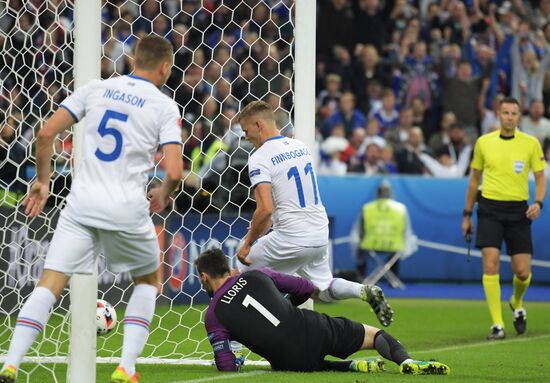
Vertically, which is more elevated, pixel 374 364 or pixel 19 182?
pixel 19 182

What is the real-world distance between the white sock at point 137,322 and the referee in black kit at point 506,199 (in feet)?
17.3

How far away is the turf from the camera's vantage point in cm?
713

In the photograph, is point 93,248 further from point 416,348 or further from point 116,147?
point 416,348

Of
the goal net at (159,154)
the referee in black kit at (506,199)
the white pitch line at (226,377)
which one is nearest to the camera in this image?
the white pitch line at (226,377)

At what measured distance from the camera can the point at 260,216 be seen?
7.55m

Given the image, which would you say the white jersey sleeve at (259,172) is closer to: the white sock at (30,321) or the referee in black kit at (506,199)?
the white sock at (30,321)

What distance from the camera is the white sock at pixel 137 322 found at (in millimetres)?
5879

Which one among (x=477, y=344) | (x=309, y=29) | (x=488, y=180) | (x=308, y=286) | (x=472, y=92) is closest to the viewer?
(x=308, y=286)

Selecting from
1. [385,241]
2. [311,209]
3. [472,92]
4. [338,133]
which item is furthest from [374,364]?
[472,92]

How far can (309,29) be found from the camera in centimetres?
809

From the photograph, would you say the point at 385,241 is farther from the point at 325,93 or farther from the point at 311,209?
the point at 311,209

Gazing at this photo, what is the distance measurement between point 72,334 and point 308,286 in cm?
161

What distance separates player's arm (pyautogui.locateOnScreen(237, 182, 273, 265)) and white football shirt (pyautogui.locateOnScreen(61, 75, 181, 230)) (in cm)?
176

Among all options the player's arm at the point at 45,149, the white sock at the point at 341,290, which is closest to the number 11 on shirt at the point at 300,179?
the white sock at the point at 341,290
